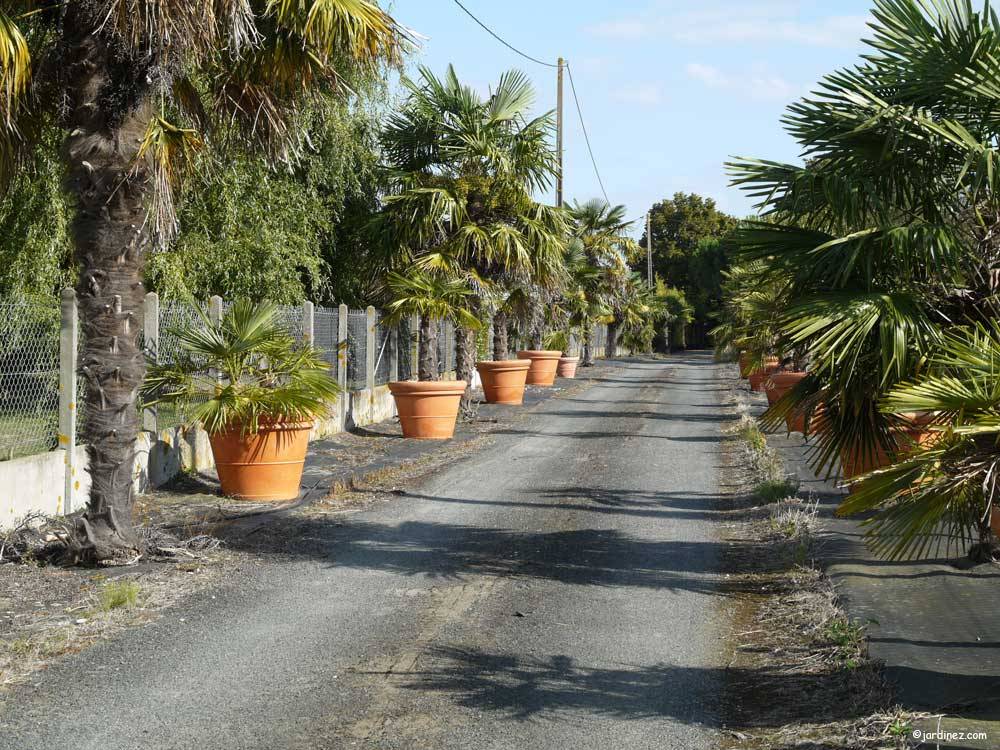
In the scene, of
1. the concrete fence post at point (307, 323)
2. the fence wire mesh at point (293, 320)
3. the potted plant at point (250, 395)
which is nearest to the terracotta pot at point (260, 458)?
the potted plant at point (250, 395)

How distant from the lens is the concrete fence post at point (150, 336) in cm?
1084

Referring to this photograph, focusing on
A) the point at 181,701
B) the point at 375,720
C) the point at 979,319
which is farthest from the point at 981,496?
the point at 181,701

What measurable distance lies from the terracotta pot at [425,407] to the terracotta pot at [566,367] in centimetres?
1855

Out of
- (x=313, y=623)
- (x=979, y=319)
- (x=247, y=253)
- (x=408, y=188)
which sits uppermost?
(x=408, y=188)

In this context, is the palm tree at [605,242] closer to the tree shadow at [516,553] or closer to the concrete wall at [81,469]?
the concrete wall at [81,469]

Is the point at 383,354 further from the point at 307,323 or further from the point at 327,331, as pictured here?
the point at 307,323

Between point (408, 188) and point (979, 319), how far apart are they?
12913 mm

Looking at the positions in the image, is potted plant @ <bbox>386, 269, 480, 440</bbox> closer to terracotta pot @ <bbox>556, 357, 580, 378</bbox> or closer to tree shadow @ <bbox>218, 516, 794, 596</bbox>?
tree shadow @ <bbox>218, 516, 794, 596</bbox>

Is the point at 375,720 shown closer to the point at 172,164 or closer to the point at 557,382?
the point at 172,164

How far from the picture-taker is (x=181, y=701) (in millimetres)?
5031

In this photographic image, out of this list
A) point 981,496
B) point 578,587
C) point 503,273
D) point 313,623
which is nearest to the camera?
point 981,496

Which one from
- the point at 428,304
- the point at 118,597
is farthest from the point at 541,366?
the point at 118,597

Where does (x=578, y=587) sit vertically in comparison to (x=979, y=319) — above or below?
below

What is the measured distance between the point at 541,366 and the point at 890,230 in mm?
24725
